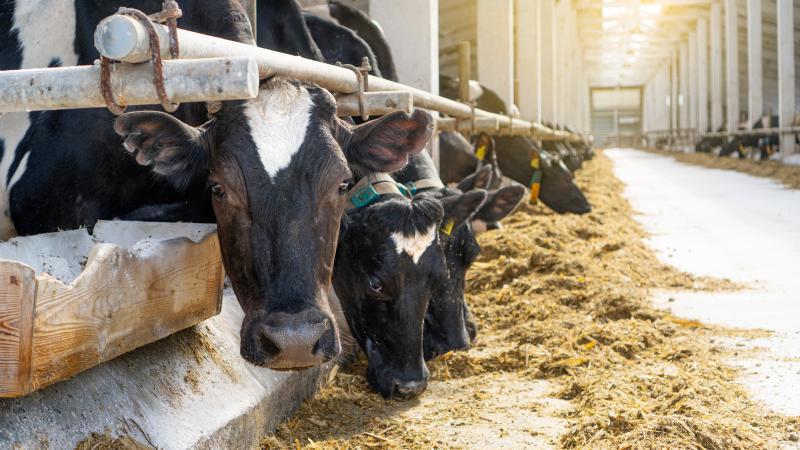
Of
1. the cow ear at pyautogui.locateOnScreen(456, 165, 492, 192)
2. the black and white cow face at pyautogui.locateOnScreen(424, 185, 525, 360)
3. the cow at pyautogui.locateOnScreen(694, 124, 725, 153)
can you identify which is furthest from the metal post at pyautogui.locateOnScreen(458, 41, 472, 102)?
the cow at pyautogui.locateOnScreen(694, 124, 725, 153)

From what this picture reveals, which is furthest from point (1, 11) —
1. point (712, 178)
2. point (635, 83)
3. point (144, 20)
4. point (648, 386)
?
point (635, 83)

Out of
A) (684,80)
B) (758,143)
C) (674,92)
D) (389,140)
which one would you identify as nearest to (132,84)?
(389,140)

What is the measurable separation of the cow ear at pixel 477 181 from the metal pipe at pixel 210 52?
137cm

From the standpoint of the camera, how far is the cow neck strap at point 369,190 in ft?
13.7

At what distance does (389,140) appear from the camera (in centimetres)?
328

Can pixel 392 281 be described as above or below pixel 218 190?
below

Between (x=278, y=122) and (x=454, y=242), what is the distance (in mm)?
2111

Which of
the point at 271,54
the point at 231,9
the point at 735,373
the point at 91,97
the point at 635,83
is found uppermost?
the point at 635,83

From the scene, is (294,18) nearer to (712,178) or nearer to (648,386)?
(648,386)

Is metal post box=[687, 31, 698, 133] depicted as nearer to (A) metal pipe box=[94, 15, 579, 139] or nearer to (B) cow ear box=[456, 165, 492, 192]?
(B) cow ear box=[456, 165, 492, 192]

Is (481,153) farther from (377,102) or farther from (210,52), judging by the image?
(210,52)

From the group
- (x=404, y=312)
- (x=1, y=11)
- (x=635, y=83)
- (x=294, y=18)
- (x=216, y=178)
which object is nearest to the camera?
(x=216, y=178)

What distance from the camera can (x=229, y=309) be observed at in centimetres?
357

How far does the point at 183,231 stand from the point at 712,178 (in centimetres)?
1796
